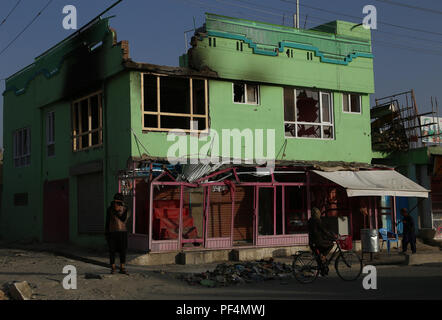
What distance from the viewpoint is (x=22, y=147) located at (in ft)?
88.3

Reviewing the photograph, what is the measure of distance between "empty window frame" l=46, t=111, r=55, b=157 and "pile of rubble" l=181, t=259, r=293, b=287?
40.6 ft

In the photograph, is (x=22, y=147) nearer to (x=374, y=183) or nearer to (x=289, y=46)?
(x=289, y=46)

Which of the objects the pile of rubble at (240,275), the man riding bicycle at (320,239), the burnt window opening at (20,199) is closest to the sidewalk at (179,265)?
the pile of rubble at (240,275)

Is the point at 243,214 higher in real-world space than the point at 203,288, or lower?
higher

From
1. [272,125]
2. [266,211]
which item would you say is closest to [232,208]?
[266,211]

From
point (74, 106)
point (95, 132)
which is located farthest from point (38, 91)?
point (95, 132)

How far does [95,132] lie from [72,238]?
425cm

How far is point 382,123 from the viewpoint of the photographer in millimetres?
27500

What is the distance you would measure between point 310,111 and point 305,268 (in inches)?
436

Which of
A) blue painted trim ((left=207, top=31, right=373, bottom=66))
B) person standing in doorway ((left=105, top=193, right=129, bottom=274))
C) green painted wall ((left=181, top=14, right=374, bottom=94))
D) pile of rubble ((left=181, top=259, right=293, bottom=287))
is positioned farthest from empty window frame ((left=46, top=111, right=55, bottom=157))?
pile of rubble ((left=181, top=259, right=293, bottom=287))

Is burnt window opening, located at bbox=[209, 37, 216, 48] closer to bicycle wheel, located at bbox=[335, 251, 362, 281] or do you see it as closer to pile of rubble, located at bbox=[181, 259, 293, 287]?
pile of rubble, located at bbox=[181, 259, 293, 287]

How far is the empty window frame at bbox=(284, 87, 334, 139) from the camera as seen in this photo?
890 inches
